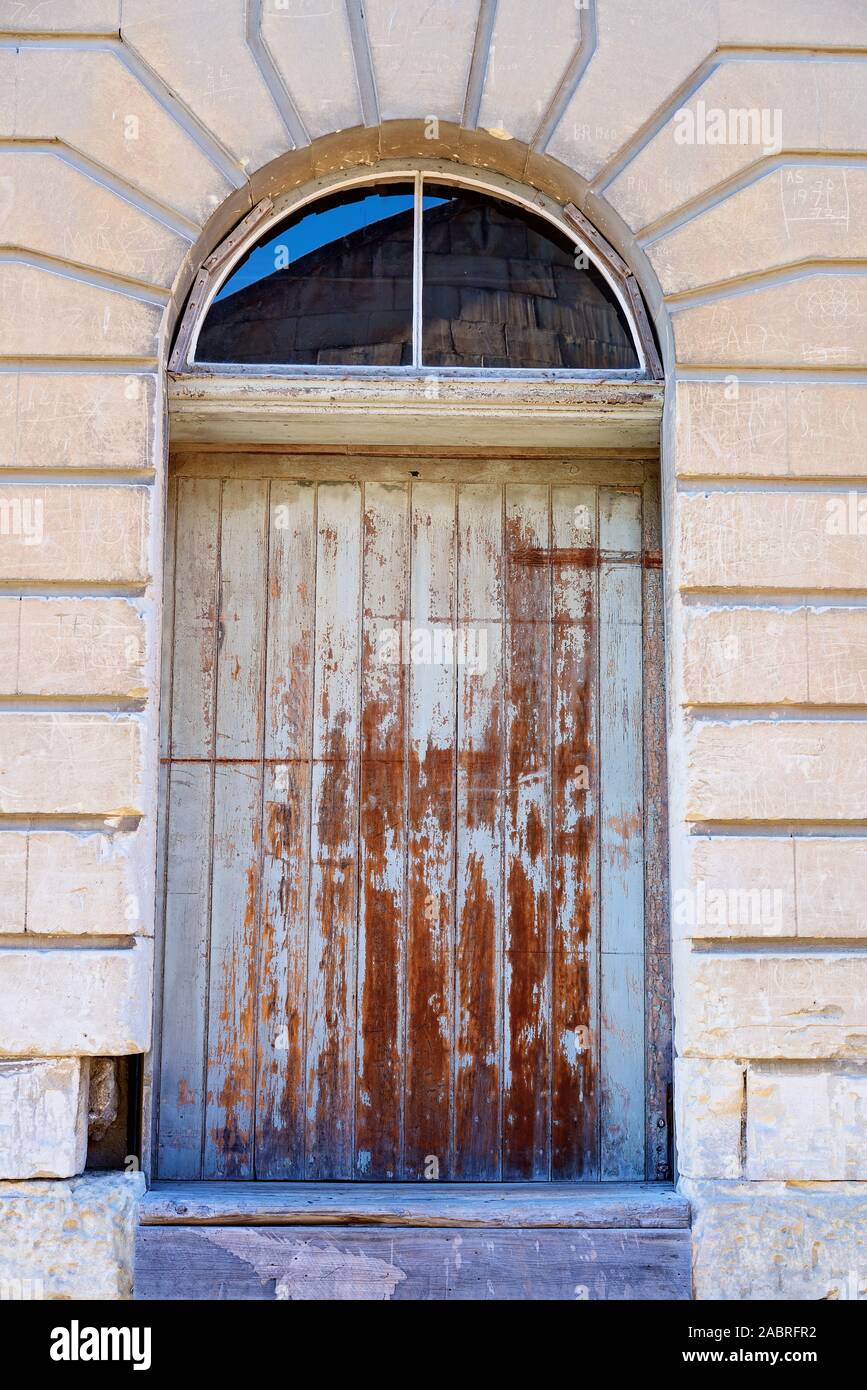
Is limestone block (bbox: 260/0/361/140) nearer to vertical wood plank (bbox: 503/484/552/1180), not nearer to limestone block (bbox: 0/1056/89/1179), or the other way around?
vertical wood plank (bbox: 503/484/552/1180)

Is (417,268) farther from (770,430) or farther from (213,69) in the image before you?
(770,430)

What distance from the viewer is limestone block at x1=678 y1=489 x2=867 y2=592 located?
14.3 ft

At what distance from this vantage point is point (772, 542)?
4.37 metres

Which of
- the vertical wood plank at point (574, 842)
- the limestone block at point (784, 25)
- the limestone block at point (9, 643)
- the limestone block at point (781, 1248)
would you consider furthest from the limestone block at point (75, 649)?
the limestone block at point (784, 25)

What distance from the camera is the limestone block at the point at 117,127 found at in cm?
447

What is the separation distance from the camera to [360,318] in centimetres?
473

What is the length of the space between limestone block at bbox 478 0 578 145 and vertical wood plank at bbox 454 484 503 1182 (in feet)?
4.18

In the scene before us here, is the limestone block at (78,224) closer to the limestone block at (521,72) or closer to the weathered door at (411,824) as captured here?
the weathered door at (411,824)

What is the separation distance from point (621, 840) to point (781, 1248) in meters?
1.41

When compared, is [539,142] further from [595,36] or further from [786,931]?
[786,931]

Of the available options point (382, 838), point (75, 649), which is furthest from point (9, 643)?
point (382, 838)

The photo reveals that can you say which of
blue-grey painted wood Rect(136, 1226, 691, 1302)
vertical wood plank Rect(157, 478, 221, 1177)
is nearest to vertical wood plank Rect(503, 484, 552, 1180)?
blue-grey painted wood Rect(136, 1226, 691, 1302)

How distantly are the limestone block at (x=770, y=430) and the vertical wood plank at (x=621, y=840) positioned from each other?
0.48 metres

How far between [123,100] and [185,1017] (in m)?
3.20
